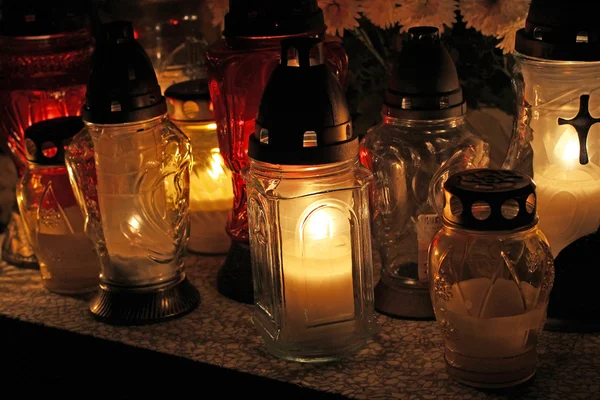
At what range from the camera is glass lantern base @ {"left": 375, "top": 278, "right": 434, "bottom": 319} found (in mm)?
943

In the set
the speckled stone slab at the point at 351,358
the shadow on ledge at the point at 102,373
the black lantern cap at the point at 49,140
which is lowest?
the shadow on ledge at the point at 102,373

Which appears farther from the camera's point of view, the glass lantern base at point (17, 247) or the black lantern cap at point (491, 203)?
the glass lantern base at point (17, 247)

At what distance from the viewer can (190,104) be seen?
1.06 meters

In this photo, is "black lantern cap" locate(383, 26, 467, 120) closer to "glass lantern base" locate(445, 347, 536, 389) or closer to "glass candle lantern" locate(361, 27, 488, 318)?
"glass candle lantern" locate(361, 27, 488, 318)

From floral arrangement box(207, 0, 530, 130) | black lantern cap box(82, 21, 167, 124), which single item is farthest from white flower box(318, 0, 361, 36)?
black lantern cap box(82, 21, 167, 124)

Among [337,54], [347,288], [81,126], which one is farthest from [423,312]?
[81,126]

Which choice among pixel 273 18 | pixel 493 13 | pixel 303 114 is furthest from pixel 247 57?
pixel 493 13

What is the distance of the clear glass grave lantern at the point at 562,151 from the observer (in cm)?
86

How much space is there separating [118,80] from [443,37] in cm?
39

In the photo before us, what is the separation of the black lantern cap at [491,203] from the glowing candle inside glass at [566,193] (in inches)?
4.4

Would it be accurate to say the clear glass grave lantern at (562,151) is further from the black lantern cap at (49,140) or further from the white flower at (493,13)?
the black lantern cap at (49,140)

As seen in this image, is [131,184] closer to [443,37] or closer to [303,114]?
[303,114]

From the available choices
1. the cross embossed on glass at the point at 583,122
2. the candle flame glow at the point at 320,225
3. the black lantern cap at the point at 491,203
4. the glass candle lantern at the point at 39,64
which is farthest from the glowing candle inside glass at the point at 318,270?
the glass candle lantern at the point at 39,64

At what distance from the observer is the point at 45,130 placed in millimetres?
1016
